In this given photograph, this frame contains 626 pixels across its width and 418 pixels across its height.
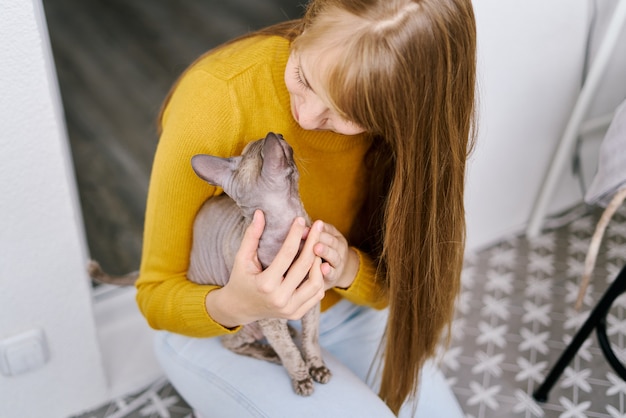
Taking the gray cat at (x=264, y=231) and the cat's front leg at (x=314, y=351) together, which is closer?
the gray cat at (x=264, y=231)

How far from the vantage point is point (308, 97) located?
2.39 feet

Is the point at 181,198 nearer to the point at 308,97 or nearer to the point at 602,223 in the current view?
the point at 308,97

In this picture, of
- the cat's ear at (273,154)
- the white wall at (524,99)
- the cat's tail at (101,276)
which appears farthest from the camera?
the white wall at (524,99)

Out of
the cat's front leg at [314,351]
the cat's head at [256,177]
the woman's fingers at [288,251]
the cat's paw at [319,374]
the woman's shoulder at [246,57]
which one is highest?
the woman's shoulder at [246,57]

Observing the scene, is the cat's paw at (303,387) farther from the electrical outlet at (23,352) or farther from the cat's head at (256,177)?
the electrical outlet at (23,352)

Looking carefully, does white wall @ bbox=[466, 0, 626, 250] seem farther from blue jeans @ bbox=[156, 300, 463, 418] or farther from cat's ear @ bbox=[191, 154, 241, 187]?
cat's ear @ bbox=[191, 154, 241, 187]

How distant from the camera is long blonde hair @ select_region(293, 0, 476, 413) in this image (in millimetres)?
663

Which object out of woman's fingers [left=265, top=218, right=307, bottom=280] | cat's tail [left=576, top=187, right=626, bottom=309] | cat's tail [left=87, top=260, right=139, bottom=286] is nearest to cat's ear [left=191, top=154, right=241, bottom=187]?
woman's fingers [left=265, top=218, right=307, bottom=280]

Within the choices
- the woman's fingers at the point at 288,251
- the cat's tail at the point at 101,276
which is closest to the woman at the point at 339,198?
the woman's fingers at the point at 288,251

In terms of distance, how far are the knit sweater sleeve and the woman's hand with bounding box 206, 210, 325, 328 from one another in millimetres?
109

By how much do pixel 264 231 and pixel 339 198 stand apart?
0.23 metres

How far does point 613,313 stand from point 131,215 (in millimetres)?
1334

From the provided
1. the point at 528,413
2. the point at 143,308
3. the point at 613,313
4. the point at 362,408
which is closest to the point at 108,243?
the point at 143,308

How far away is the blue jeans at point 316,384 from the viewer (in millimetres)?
871
